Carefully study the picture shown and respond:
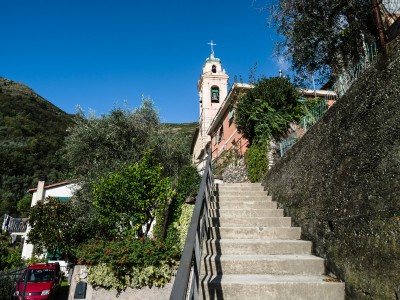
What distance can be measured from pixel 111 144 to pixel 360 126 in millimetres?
14284

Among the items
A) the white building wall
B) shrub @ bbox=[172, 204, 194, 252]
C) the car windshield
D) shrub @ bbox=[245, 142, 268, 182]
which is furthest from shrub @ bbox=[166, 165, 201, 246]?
the white building wall

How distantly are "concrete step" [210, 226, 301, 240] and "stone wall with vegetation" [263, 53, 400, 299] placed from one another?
0.20m

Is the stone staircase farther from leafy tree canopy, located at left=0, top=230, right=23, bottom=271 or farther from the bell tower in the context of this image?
the bell tower

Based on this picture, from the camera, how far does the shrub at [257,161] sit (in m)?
10.7

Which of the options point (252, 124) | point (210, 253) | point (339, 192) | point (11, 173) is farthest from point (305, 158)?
point (11, 173)

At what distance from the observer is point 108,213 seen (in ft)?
35.1

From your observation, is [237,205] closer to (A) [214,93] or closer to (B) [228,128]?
(B) [228,128]

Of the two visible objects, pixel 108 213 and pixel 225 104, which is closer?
pixel 108 213

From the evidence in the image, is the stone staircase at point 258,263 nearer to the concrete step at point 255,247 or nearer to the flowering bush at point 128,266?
the concrete step at point 255,247

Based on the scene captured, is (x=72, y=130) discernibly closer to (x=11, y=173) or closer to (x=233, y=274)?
(x=233, y=274)

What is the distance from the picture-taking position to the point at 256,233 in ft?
15.5

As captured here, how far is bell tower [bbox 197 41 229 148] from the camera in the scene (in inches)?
1154

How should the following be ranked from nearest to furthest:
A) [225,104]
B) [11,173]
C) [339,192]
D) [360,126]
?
[360,126] < [339,192] < [225,104] < [11,173]

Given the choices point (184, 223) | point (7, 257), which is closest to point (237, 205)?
point (184, 223)
